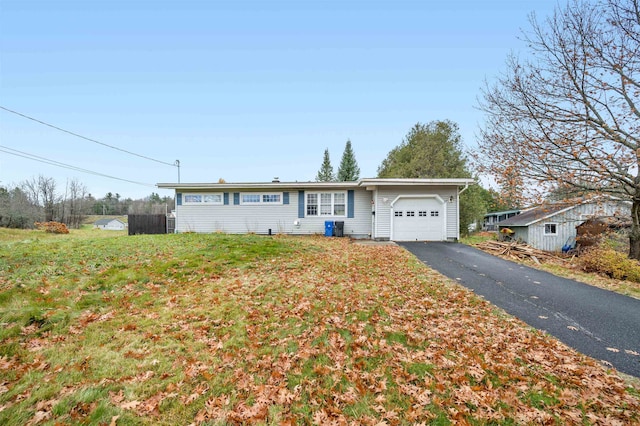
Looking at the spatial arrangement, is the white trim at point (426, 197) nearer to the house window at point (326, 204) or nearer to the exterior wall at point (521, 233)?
the house window at point (326, 204)

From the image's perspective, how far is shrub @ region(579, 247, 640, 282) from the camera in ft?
23.1

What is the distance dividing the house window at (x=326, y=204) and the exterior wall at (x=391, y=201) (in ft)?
6.52

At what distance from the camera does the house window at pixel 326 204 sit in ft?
46.6

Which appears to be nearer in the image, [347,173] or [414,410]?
[414,410]

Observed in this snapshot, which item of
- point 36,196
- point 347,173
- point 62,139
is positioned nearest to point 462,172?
point 347,173

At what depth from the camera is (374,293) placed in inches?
196

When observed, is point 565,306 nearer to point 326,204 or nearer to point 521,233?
point 326,204

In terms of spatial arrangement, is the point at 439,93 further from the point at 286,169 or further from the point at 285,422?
the point at 286,169

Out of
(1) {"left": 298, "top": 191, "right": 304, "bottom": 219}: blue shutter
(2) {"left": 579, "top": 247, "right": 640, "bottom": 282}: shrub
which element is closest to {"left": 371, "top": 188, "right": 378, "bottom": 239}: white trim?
(1) {"left": 298, "top": 191, "right": 304, "bottom": 219}: blue shutter

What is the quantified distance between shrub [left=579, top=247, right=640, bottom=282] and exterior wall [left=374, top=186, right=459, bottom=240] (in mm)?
5176

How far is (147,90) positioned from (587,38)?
795 inches

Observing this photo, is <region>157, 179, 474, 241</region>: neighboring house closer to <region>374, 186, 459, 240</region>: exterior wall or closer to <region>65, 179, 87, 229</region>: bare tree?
<region>374, 186, 459, 240</region>: exterior wall

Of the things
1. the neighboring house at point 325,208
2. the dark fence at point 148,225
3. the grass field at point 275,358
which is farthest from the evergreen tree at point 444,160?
the dark fence at point 148,225

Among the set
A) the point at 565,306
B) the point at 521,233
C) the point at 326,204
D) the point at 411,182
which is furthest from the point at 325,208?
the point at 521,233
